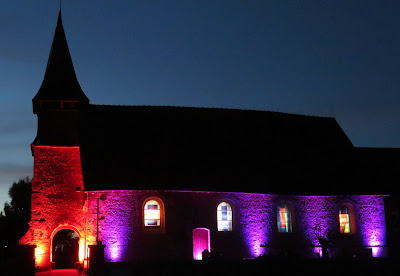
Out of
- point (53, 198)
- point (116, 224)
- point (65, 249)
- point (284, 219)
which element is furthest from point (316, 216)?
point (65, 249)

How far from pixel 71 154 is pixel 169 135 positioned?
5.93 metres

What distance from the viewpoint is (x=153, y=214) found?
3456cm

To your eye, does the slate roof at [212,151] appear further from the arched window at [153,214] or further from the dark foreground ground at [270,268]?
the dark foreground ground at [270,268]

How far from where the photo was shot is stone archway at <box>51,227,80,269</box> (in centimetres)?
4221

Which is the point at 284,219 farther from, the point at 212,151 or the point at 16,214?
the point at 16,214

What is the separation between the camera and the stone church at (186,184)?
34250 millimetres

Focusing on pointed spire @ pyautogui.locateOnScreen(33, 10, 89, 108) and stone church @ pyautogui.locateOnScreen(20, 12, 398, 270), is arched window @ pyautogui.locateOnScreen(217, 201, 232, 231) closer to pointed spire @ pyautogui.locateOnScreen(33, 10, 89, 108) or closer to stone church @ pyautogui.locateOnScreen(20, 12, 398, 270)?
stone church @ pyautogui.locateOnScreen(20, 12, 398, 270)

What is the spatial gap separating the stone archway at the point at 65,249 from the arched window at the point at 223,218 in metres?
8.26

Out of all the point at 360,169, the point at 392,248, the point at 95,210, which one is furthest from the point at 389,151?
the point at 95,210

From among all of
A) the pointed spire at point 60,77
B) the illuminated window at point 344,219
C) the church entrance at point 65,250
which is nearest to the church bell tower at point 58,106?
the pointed spire at point 60,77

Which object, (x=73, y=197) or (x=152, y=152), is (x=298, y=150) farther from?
(x=73, y=197)

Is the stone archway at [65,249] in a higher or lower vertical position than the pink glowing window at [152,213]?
lower

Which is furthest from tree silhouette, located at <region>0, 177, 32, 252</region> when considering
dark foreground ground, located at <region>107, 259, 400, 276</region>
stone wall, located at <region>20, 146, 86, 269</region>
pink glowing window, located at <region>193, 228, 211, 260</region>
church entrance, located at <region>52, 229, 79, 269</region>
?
dark foreground ground, located at <region>107, 259, 400, 276</region>

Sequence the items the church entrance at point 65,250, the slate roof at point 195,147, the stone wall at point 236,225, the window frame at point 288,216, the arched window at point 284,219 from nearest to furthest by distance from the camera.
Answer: the stone wall at point 236,225
the slate roof at point 195,147
the window frame at point 288,216
the arched window at point 284,219
the church entrance at point 65,250
